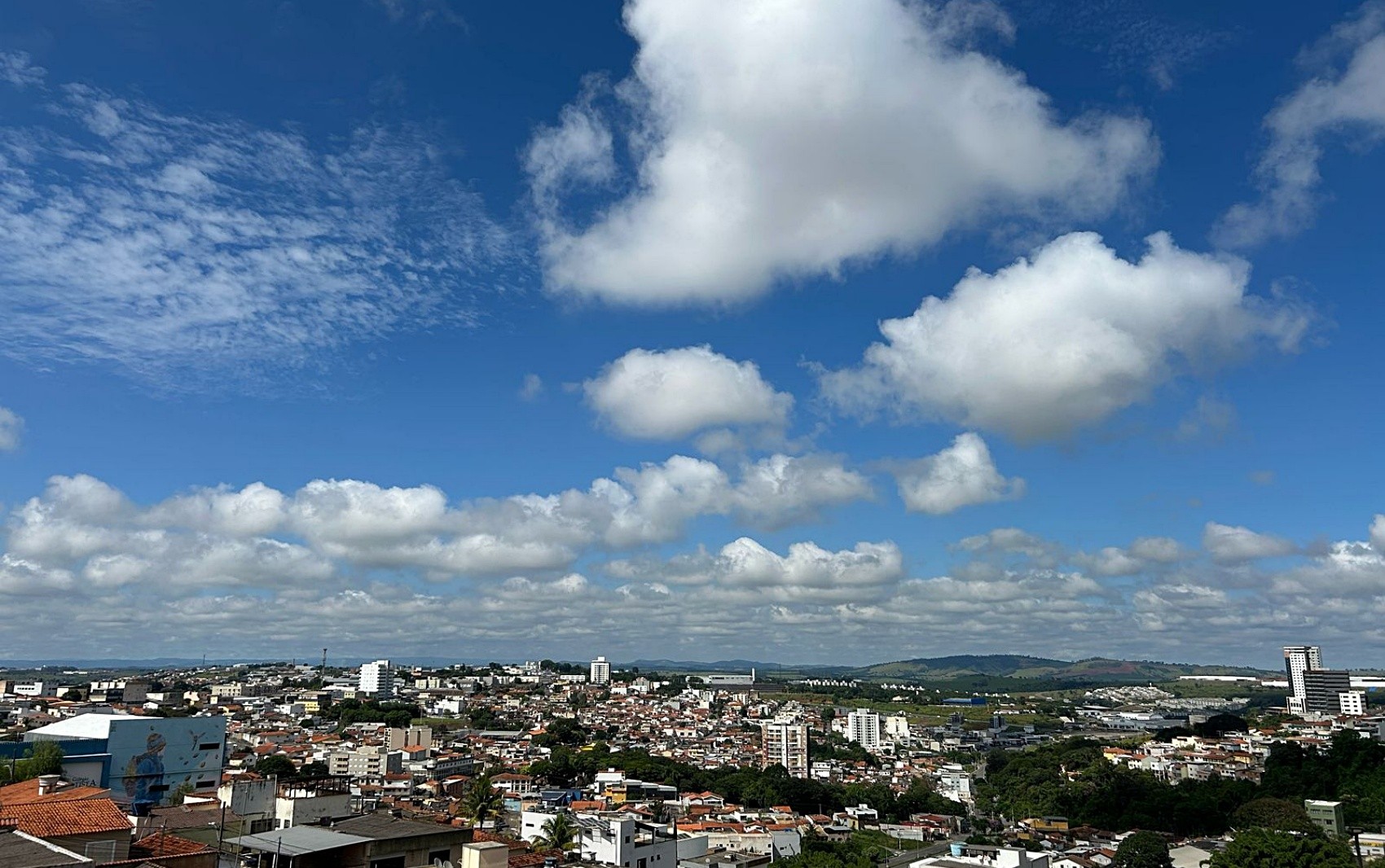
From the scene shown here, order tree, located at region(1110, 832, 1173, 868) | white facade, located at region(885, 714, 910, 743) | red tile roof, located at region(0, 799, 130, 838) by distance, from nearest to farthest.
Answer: red tile roof, located at region(0, 799, 130, 838)
tree, located at region(1110, 832, 1173, 868)
white facade, located at region(885, 714, 910, 743)

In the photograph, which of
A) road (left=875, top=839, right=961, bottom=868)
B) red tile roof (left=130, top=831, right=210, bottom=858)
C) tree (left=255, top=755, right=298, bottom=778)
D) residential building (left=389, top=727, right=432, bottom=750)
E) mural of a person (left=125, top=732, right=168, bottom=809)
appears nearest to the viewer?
A: red tile roof (left=130, top=831, right=210, bottom=858)

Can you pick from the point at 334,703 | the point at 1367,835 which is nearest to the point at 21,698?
the point at 334,703

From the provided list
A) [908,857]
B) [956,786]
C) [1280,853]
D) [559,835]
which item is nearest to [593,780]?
[956,786]

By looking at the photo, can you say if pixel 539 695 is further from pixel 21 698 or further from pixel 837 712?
pixel 21 698

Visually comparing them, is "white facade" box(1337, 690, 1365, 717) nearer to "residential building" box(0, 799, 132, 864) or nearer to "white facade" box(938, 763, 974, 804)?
"white facade" box(938, 763, 974, 804)

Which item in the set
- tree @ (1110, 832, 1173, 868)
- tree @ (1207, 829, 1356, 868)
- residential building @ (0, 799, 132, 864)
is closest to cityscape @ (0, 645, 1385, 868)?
residential building @ (0, 799, 132, 864)
